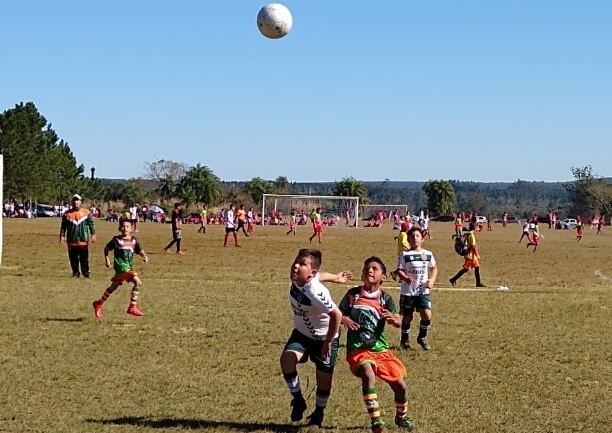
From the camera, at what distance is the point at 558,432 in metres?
8.97

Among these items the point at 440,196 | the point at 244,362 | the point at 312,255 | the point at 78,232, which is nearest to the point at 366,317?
the point at 312,255

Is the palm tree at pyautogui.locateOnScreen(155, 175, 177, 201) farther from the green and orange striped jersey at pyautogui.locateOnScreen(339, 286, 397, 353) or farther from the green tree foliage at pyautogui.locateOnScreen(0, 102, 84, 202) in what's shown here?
the green and orange striped jersey at pyautogui.locateOnScreen(339, 286, 397, 353)

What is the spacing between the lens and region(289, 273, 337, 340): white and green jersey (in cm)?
858

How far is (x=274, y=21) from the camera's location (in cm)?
1809

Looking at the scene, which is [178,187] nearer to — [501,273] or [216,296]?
[501,273]

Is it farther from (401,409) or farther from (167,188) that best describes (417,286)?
(167,188)

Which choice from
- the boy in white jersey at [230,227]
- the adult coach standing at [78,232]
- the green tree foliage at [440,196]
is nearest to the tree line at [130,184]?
the green tree foliage at [440,196]

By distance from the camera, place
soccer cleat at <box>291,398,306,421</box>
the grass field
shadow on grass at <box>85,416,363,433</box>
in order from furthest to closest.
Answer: the grass field
soccer cleat at <box>291,398,306,421</box>
shadow on grass at <box>85,416,363,433</box>

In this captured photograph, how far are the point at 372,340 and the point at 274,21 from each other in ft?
34.7

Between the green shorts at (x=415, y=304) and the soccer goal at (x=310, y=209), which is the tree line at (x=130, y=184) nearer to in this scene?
the soccer goal at (x=310, y=209)

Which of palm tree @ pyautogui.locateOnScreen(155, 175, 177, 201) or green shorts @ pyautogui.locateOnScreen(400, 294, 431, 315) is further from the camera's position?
palm tree @ pyautogui.locateOnScreen(155, 175, 177, 201)

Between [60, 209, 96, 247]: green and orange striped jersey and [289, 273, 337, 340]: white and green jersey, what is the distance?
1509 cm

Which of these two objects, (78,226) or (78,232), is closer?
(78,226)

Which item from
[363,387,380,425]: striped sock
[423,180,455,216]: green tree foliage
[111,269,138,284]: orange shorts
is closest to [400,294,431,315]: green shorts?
[111,269,138,284]: orange shorts
